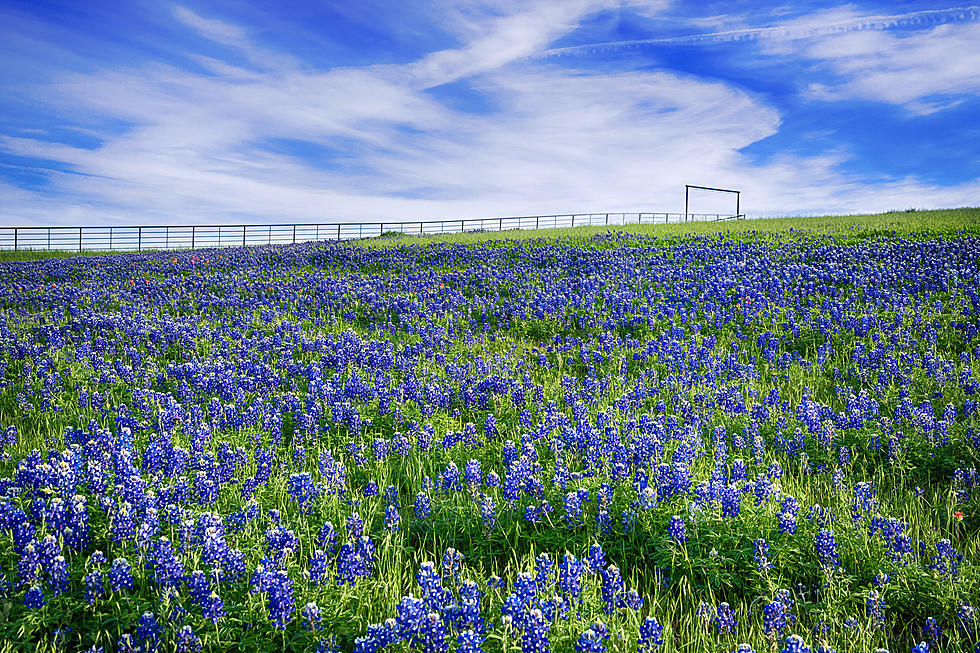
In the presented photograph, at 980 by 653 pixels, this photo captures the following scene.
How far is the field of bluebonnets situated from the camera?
290 centimetres

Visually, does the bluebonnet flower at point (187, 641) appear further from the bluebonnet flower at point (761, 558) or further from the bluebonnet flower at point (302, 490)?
the bluebonnet flower at point (761, 558)

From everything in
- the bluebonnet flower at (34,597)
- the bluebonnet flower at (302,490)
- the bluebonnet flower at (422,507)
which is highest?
the bluebonnet flower at (302,490)

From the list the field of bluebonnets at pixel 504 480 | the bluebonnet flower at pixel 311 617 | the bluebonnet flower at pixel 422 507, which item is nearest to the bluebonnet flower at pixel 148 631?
the field of bluebonnets at pixel 504 480

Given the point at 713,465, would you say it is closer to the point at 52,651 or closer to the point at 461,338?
the point at 52,651

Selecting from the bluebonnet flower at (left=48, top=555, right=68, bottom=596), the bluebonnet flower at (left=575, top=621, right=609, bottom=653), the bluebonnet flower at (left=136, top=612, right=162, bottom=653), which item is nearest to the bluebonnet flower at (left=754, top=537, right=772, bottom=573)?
the bluebonnet flower at (left=575, top=621, right=609, bottom=653)

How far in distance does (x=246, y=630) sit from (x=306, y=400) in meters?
2.99

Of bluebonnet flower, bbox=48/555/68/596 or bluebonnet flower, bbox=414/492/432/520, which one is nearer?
bluebonnet flower, bbox=48/555/68/596

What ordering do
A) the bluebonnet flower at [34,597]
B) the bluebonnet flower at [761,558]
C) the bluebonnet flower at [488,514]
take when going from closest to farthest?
the bluebonnet flower at [34,597] < the bluebonnet flower at [761,558] < the bluebonnet flower at [488,514]

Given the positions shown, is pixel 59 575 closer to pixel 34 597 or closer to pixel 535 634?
pixel 34 597

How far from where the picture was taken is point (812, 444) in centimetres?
508

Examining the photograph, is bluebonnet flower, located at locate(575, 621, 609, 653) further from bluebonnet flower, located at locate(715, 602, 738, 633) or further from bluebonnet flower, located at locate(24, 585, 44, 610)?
bluebonnet flower, located at locate(24, 585, 44, 610)

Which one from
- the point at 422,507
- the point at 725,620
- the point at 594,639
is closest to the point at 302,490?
the point at 422,507

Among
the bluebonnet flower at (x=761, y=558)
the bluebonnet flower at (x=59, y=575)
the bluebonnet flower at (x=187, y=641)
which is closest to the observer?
the bluebonnet flower at (x=187, y=641)

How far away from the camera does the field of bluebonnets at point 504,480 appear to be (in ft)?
9.53
